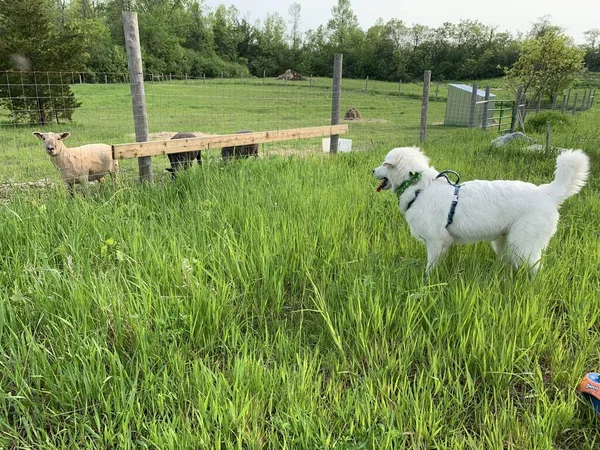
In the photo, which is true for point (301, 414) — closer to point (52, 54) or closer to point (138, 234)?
point (138, 234)

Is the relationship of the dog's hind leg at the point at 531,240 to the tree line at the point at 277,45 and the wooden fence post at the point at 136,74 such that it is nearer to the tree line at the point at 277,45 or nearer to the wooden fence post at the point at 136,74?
the wooden fence post at the point at 136,74

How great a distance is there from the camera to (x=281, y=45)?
83062 mm

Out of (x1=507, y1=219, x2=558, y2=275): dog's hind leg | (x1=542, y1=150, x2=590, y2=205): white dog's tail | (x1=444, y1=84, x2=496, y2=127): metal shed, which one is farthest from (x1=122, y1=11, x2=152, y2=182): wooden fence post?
(x1=444, y1=84, x2=496, y2=127): metal shed

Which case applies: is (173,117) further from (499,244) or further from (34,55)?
(499,244)

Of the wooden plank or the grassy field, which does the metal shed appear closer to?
the wooden plank

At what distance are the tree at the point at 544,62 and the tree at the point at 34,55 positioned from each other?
69.9 feet

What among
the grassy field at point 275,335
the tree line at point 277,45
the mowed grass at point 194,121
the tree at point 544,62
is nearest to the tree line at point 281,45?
the tree line at point 277,45

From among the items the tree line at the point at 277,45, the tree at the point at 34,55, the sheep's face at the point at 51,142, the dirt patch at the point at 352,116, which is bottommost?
the sheep's face at the point at 51,142

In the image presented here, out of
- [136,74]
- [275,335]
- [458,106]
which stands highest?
[458,106]

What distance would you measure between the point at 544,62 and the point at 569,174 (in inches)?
857

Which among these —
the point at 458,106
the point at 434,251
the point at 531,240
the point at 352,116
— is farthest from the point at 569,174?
the point at 458,106

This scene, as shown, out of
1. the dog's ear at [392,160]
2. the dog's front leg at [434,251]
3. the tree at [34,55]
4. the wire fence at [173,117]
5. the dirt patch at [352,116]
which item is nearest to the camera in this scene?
the dog's front leg at [434,251]

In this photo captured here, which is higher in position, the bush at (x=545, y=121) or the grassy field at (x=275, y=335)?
the bush at (x=545, y=121)

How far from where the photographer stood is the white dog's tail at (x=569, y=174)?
2980 millimetres
